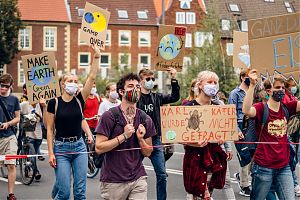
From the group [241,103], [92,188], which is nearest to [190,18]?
[92,188]

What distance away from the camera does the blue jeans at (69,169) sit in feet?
27.3

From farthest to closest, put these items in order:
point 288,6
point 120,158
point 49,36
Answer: point 288,6 < point 49,36 < point 120,158

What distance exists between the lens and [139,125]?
6828 millimetres

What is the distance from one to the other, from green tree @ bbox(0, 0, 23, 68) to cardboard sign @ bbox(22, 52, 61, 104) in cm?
5159

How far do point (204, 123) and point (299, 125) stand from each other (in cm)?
348

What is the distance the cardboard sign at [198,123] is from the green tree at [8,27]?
2142 inches

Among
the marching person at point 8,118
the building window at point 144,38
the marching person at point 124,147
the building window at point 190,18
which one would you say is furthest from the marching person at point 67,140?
the building window at point 190,18

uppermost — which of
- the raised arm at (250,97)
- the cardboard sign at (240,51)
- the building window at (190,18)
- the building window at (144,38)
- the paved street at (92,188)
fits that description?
the building window at (190,18)

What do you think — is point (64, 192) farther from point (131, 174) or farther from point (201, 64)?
point (201, 64)

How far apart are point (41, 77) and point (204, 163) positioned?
11.5 feet

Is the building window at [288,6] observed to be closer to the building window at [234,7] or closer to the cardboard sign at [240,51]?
the building window at [234,7]

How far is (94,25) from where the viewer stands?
32.3 ft

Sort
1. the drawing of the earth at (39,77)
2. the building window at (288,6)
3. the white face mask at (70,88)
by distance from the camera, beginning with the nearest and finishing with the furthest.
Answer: the white face mask at (70,88) → the drawing of the earth at (39,77) → the building window at (288,6)

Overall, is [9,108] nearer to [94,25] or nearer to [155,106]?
[94,25]
